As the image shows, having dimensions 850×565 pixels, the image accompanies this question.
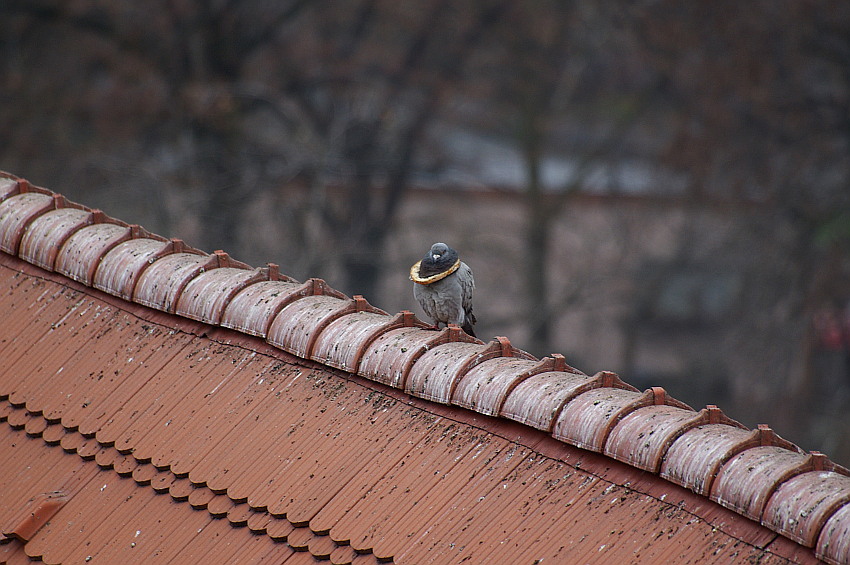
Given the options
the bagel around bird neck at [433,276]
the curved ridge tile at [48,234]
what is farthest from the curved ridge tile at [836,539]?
the curved ridge tile at [48,234]

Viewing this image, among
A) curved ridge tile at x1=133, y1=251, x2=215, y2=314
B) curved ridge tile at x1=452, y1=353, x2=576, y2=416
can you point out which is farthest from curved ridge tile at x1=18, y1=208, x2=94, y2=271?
curved ridge tile at x1=452, y1=353, x2=576, y2=416

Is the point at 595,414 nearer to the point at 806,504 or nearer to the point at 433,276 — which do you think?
the point at 806,504

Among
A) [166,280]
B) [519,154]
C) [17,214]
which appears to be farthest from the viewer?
[519,154]

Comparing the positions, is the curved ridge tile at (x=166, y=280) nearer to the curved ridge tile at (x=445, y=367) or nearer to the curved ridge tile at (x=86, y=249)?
the curved ridge tile at (x=86, y=249)

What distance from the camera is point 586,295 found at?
2027 centimetres

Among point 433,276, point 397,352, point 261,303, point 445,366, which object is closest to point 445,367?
point 445,366

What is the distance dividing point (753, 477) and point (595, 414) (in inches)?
23.2

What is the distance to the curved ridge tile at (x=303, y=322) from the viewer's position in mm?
4312

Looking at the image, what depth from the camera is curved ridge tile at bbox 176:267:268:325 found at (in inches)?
182

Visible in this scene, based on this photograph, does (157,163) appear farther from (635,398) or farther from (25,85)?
(635,398)

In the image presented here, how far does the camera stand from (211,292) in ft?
15.4

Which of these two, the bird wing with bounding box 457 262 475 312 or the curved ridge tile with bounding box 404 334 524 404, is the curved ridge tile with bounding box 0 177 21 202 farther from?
the curved ridge tile with bounding box 404 334 524 404

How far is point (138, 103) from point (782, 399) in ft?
42.0

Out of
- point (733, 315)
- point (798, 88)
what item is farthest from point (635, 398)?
point (733, 315)
